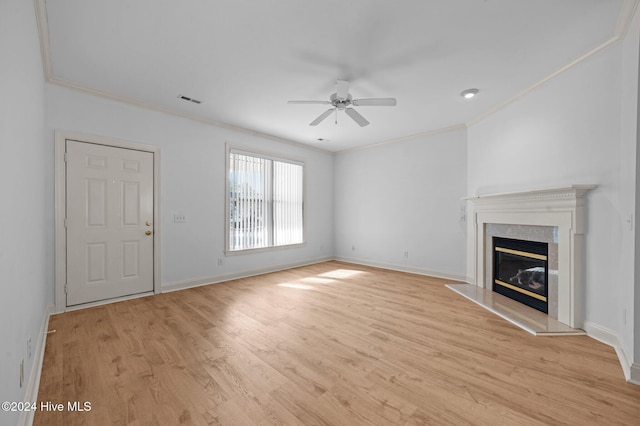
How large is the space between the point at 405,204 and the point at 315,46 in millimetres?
3830

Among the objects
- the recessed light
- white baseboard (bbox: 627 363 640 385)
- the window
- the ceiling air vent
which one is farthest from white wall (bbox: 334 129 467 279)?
the ceiling air vent

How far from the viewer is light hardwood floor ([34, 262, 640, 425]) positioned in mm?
1654

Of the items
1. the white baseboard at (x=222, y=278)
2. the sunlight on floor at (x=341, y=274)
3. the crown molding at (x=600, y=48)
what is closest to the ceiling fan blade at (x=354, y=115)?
the crown molding at (x=600, y=48)

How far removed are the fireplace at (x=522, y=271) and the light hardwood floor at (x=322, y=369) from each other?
0.71 meters

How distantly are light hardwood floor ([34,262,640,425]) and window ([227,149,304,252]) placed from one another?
192cm

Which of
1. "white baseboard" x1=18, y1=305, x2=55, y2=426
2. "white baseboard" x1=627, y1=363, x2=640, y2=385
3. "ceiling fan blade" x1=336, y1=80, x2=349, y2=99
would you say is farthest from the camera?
"ceiling fan blade" x1=336, y1=80, x2=349, y2=99

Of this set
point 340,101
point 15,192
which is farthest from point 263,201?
point 15,192

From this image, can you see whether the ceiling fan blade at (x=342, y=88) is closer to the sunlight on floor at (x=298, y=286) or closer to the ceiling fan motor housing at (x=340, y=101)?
the ceiling fan motor housing at (x=340, y=101)

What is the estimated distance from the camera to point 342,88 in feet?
10.0

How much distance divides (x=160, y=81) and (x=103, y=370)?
121 inches

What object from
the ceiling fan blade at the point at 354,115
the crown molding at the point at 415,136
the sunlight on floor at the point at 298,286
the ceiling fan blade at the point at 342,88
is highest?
the crown molding at the point at 415,136

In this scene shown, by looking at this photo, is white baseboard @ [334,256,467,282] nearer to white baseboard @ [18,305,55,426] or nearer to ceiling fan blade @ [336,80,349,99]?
ceiling fan blade @ [336,80,349,99]

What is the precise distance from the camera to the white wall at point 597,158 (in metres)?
2.32

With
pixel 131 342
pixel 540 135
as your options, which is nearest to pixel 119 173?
pixel 131 342
